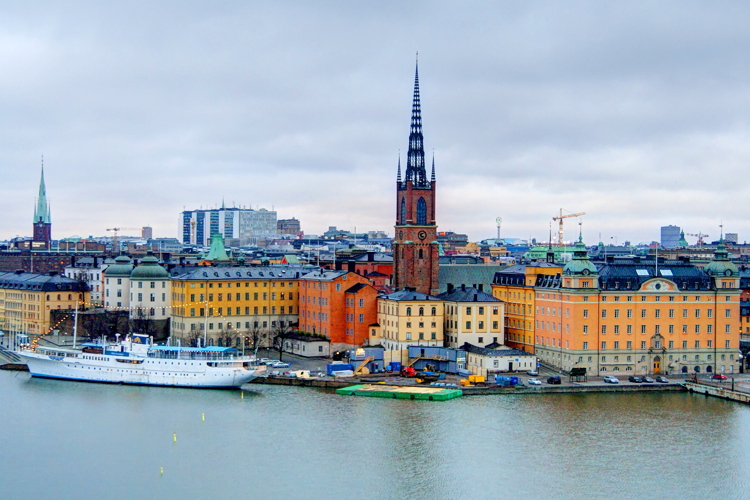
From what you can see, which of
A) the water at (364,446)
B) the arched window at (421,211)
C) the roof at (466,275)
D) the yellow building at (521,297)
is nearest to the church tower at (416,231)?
the arched window at (421,211)

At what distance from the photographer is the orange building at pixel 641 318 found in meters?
64.7

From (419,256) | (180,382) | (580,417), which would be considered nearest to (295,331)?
(419,256)

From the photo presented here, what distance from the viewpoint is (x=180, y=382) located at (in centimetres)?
6297

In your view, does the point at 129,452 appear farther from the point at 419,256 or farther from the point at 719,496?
the point at 419,256

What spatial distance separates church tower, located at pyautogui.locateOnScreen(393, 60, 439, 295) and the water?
19.8 meters

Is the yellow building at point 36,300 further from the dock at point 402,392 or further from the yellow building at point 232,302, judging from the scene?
the dock at point 402,392

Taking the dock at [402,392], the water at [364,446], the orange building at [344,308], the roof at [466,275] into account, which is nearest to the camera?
the water at [364,446]

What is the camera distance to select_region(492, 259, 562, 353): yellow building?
69.9 meters

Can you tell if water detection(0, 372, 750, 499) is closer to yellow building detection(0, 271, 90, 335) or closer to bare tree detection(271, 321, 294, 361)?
bare tree detection(271, 321, 294, 361)

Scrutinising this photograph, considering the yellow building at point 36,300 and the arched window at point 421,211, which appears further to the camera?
the yellow building at point 36,300

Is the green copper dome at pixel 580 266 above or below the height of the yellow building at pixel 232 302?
above

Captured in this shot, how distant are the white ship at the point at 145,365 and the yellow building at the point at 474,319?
42.6 ft

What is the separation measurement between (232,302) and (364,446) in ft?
116

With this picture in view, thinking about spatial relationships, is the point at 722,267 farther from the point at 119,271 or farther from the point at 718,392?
the point at 119,271
